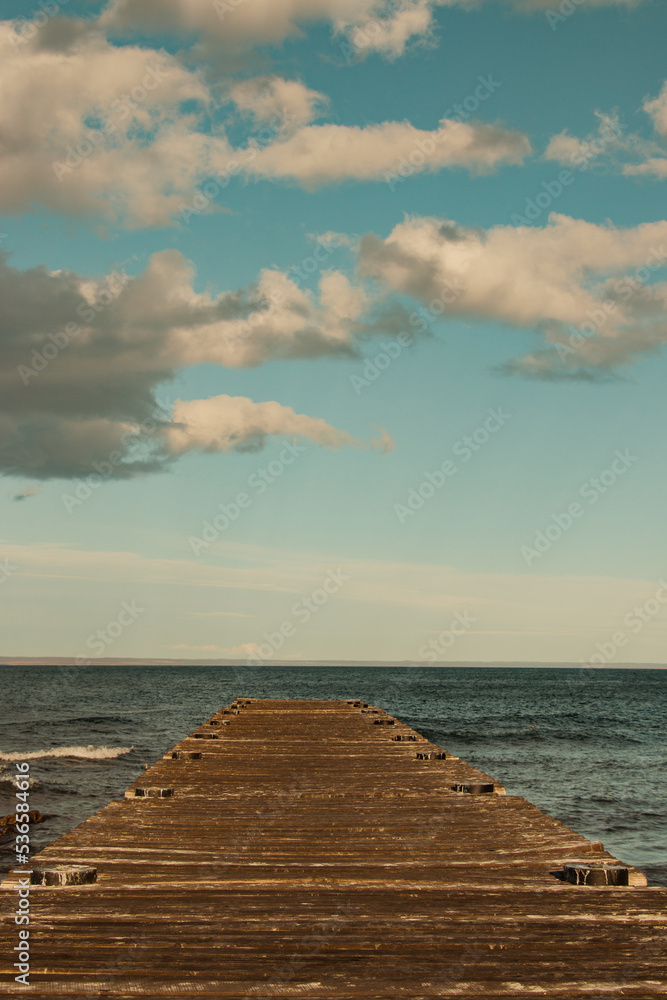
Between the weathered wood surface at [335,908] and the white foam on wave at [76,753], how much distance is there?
2763cm

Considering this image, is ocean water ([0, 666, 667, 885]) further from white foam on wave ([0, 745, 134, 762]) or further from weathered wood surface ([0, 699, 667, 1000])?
weathered wood surface ([0, 699, 667, 1000])

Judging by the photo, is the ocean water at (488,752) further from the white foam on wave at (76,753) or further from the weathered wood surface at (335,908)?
the weathered wood surface at (335,908)

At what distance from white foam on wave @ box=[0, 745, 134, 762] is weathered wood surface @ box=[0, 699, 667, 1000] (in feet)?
90.7

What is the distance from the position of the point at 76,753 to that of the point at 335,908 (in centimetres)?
3263

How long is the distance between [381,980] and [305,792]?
535cm

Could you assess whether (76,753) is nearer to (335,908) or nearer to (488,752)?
(488,752)

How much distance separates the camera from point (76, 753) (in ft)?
113

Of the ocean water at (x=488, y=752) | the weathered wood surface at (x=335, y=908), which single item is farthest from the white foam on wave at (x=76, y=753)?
the weathered wood surface at (x=335, y=908)

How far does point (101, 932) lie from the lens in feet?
14.3

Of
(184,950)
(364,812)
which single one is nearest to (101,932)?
(184,950)

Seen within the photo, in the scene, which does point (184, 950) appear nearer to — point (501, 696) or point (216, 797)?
point (216, 797)

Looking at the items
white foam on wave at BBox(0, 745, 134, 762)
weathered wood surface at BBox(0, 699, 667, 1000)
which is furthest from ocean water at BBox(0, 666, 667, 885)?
weathered wood surface at BBox(0, 699, 667, 1000)

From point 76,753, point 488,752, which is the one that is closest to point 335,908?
point 76,753

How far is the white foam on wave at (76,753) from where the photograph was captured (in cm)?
3312
